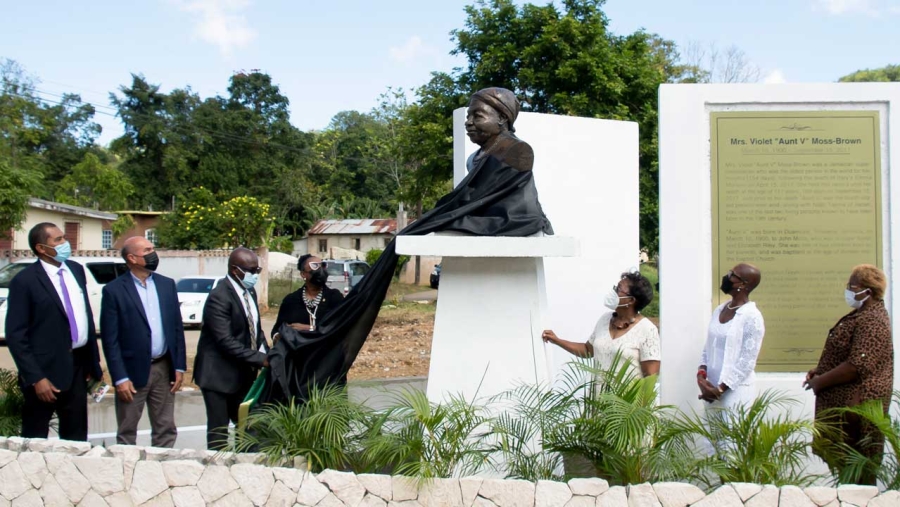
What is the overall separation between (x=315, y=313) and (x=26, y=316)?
181 centimetres

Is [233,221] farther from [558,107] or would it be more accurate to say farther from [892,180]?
[892,180]

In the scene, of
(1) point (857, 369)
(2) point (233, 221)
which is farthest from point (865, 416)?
(2) point (233, 221)

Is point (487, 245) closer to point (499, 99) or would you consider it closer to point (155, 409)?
point (499, 99)

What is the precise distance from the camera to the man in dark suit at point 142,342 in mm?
5062

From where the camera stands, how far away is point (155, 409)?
529cm

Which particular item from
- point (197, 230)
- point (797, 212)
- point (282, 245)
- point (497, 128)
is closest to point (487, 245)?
point (497, 128)

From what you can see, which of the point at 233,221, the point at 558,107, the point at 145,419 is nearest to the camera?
the point at 145,419

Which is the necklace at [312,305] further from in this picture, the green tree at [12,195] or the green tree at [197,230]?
the green tree at [197,230]

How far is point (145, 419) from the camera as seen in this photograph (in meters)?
7.92

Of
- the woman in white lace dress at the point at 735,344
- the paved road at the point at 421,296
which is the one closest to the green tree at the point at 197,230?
the paved road at the point at 421,296

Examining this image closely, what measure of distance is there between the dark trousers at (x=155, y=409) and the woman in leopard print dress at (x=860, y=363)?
3.95m

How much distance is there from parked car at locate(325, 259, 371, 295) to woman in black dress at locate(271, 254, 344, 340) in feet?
58.7

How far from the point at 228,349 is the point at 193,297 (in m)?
13.7

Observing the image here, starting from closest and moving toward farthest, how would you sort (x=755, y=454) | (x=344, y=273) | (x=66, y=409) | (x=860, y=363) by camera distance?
(x=755, y=454)
(x=860, y=363)
(x=66, y=409)
(x=344, y=273)
